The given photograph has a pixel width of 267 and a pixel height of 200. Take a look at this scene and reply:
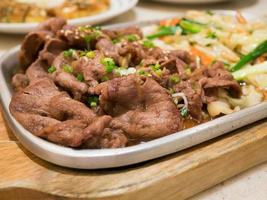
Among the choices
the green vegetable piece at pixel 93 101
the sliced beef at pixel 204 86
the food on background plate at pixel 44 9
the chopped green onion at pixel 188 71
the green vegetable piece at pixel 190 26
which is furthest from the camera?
the food on background plate at pixel 44 9

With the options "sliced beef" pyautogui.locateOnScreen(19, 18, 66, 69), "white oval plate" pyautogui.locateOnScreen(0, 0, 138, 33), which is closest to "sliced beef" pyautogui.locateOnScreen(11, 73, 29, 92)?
"sliced beef" pyautogui.locateOnScreen(19, 18, 66, 69)

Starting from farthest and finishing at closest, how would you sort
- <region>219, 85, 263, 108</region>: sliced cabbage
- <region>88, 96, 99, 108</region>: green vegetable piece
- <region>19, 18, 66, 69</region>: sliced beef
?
<region>19, 18, 66, 69</region>: sliced beef
<region>219, 85, 263, 108</region>: sliced cabbage
<region>88, 96, 99, 108</region>: green vegetable piece

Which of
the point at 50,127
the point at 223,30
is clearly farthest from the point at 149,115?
the point at 223,30

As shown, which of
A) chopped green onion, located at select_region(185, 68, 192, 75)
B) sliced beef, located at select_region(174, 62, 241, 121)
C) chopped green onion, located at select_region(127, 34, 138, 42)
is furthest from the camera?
chopped green onion, located at select_region(127, 34, 138, 42)

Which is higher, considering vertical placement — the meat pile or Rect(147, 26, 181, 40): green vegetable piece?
the meat pile

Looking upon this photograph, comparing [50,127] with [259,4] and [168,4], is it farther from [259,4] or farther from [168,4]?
[259,4]

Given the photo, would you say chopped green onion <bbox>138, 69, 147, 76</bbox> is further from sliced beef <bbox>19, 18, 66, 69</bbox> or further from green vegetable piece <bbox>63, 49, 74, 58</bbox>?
sliced beef <bbox>19, 18, 66, 69</bbox>

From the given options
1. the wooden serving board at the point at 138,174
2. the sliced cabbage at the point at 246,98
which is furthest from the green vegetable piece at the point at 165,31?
the wooden serving board at the point at 138,174

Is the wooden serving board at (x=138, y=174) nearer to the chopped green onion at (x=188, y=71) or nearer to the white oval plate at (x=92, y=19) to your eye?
the chopped green onion at (x=188, y=71)
